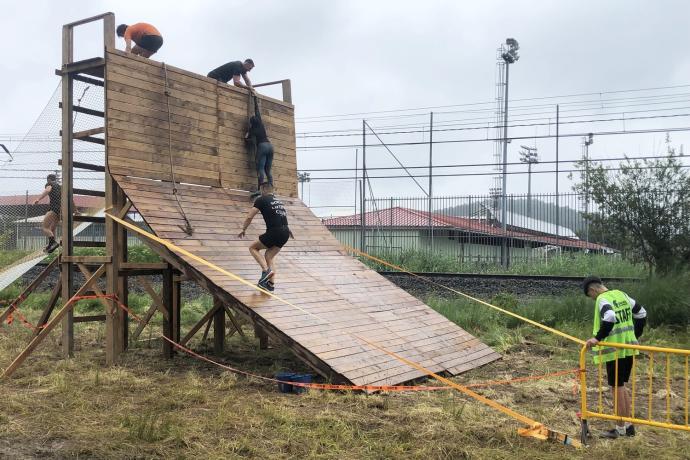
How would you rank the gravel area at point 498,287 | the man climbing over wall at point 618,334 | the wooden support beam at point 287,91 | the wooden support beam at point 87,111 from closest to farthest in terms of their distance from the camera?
1. the man climbing over wall at point 618,334
2. the wooden support beam at point 87,111
3. the wooden support beam at point 287,91
4. the gravel area at point 498,287

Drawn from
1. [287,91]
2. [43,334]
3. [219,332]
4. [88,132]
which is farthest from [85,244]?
[287,91]

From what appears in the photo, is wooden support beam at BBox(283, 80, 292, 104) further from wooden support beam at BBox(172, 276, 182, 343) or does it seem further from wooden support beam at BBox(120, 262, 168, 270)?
wooden support beam at BBox(172, 276, 182, 343)

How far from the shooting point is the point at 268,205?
8.95 metres

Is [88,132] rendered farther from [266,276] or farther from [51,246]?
[266,276]

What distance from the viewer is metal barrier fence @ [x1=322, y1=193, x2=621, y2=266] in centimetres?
2050

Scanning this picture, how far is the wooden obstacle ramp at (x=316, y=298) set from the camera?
317 inches

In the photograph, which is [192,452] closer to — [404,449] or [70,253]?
[404,449]

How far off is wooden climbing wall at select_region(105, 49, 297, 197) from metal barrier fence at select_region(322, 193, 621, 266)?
382 inches

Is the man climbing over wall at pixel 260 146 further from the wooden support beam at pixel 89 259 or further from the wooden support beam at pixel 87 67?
the wooden support beam at pixel 89 259

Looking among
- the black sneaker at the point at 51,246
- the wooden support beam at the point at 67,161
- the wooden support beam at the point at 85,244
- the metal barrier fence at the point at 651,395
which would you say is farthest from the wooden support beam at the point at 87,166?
the metal barrier fence at the point at 651,395

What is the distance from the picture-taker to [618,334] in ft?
20.6

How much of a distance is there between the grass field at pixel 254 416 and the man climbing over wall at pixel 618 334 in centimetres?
28

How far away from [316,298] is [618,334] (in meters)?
4.40

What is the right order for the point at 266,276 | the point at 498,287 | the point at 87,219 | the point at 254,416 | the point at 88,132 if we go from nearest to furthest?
the point at 254,416 < the point at 266,276 < the point at 88,132 < the point at 87,219 < the point at 498,287
